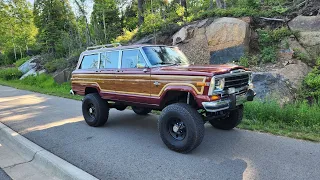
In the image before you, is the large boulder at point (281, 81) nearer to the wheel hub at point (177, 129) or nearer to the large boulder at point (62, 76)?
the wheel hub at point (177, 129)

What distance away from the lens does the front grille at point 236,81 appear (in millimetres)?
4613

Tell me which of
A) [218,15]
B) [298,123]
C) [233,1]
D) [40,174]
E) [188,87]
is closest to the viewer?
[40,174]

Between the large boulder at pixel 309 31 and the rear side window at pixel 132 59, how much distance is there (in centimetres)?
750

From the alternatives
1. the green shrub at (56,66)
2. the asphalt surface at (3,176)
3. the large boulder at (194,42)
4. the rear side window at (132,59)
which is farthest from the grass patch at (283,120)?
the green shrub at (56,66)

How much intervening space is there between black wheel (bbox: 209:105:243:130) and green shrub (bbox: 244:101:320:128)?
1.03 metres

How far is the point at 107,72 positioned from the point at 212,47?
21.7ft

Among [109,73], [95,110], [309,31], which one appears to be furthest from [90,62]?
[309,31]

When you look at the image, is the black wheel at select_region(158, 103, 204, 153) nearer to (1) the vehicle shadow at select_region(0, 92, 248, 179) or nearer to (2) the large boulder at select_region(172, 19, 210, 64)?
(1) the vehicle shadow at select_region(0, 92, 248, 179)

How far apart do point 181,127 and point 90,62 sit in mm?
3614

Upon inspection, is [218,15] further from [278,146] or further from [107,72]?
[278,146]

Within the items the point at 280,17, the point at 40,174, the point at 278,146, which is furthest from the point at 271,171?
the point at 280,17

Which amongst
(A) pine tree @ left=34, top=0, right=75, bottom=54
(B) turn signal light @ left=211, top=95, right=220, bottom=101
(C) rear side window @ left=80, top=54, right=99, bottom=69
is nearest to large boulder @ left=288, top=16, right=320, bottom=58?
(B) turn signal light @ left=211, top=95, right=220, bottom=101

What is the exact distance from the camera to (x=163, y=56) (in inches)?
226

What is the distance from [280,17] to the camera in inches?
451
